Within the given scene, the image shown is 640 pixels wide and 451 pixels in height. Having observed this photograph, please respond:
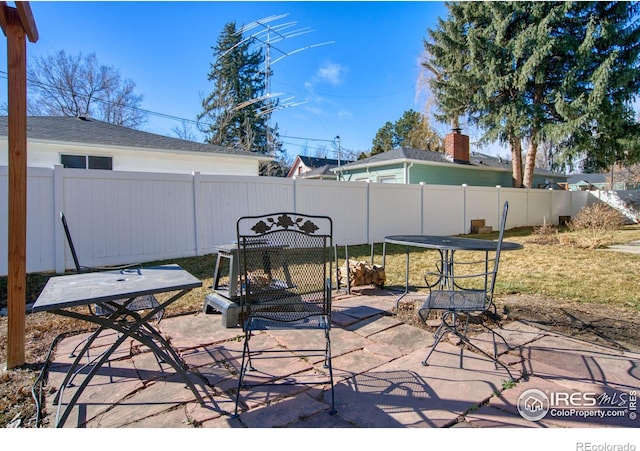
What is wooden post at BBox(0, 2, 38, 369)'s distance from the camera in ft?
7.69

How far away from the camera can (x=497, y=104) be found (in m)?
15.2

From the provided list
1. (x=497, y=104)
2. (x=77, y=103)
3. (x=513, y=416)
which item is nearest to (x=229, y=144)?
(x=77, y=103)

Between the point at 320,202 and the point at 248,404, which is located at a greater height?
the point at 320,202

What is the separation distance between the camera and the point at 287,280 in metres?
2.41

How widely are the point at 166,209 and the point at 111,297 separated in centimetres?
509

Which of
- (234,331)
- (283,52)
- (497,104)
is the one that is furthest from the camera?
(283,52)

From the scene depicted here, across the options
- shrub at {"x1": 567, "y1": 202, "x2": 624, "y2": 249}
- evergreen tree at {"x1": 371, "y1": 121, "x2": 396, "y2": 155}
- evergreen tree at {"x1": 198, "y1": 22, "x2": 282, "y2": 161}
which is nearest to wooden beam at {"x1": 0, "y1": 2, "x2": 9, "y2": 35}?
shrub at {"x1": 567, "y1": 202, "x2": 624, "y2": 249}

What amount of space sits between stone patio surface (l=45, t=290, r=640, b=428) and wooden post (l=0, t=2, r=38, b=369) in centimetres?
37

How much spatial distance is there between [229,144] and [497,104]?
17.3 metres

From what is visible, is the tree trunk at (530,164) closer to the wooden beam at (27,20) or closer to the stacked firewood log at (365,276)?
the stacked firewood log at (365,276)

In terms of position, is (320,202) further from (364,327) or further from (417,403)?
(417,403)

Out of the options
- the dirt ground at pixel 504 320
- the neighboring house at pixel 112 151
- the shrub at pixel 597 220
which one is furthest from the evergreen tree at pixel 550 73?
→ the dirt ground at pixel 504 320

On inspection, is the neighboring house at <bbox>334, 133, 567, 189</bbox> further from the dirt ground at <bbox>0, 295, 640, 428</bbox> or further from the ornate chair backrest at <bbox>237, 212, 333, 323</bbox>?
the ornate chair backrest at <bbox>237, 212, 333, 323</bbox>

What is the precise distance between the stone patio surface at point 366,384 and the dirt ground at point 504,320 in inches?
4.7
